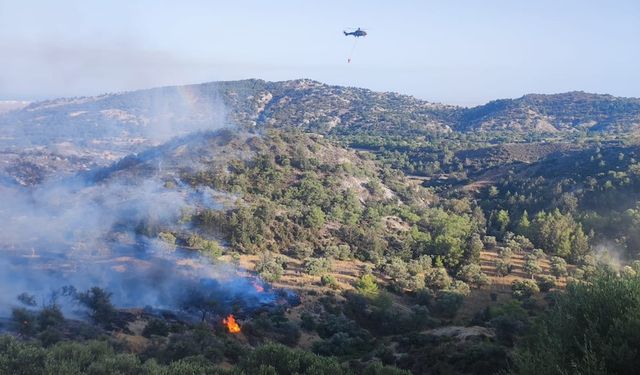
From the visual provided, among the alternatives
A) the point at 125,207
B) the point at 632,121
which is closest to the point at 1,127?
the point at 125,207

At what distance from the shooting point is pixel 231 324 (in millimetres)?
28422

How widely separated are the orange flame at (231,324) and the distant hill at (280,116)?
366 feet

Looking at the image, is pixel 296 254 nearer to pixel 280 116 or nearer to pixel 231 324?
pixel 231 324

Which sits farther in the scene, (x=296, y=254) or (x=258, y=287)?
(x=296, y=254)

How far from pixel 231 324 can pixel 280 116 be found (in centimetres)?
15204

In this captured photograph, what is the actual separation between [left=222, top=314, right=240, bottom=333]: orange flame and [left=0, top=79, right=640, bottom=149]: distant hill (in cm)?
11146

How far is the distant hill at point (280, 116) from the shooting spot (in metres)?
147

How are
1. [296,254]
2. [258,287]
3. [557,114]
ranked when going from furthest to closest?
[557,114]
[296,254]
[258,287]

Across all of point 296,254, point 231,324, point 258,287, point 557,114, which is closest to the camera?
point 231,324

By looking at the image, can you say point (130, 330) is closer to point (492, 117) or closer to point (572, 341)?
point (572, 341)

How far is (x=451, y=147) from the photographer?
122812mm

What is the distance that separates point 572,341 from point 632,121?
168 m

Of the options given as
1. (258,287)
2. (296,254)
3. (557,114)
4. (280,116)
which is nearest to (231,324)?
(258,287)

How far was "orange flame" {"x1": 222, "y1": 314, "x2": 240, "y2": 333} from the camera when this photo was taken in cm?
2805
